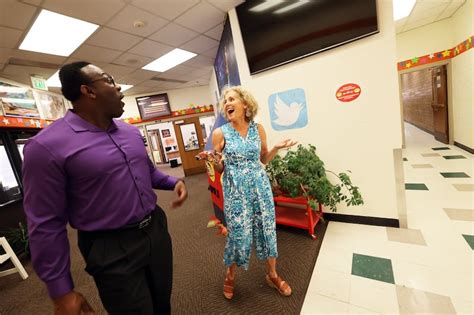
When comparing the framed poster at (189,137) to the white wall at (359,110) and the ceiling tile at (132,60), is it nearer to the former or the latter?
the ceiling tile at (132,60)

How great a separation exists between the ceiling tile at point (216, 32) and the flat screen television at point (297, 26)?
26.6 inches

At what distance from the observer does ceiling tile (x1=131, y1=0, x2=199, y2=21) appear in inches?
98.0

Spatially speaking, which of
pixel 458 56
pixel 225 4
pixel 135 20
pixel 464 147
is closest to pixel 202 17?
pixel 225 4

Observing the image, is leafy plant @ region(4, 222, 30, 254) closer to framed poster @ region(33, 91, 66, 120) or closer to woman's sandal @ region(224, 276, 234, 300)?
framed poster @ region(33, 91, 66, 120)

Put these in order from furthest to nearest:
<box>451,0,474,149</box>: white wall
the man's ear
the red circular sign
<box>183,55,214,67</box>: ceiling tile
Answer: <box>183,55,214,67</box>: ceiling tile
<box>451,0,474,149</box>: white wall
the red circular sign
the man's ear

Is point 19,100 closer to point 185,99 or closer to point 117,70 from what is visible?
point 117,70

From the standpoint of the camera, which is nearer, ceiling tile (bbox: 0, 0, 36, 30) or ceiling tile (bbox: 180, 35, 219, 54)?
ceiling tile (bbox: 0, 0, 36, 30)

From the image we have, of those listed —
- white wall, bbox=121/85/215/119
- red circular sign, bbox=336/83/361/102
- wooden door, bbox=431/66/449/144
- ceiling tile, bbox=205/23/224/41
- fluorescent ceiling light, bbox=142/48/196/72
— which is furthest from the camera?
white wall, bbox=121/85/215/119

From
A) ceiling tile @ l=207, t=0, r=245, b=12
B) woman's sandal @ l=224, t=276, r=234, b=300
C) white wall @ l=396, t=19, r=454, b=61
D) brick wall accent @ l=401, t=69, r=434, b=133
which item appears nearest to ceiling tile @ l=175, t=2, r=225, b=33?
ceiling tile @ l=207, t=0, r=245, b=12

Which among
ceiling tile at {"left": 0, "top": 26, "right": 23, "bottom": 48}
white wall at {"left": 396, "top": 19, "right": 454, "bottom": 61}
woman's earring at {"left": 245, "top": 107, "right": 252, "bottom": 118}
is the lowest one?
woman's earring at {"left": 245, "top": 107, "right": 252, "bottom": 118}

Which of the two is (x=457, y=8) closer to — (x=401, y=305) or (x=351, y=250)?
(x=351, y=250)

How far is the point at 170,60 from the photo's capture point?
15.0 ft

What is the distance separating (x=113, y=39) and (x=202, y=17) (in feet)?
4.70

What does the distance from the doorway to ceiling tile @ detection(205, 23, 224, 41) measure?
519cm
